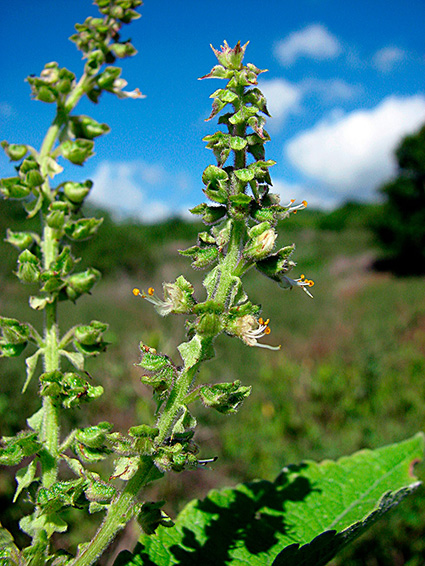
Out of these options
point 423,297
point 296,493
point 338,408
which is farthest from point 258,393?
point 423,297

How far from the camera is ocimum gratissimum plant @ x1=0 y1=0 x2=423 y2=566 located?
4.29 feet

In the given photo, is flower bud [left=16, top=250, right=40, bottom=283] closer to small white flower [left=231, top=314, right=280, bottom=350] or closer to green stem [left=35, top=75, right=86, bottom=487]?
green stem [left=35, top=75, right=86, bottom=487]

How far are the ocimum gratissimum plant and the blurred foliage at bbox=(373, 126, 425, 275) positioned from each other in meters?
31.4

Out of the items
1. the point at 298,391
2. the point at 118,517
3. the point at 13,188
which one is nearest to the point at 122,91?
the point at 13,188

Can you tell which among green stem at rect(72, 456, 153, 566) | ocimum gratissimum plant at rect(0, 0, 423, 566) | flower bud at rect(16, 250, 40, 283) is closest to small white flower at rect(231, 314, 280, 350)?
ocimum gratissimum plant at rect(0, 0, 423, 566)

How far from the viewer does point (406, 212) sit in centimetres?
3169

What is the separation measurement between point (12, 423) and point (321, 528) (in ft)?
19.2

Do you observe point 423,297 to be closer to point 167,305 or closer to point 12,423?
point 12,423

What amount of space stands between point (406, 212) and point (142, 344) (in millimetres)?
33545

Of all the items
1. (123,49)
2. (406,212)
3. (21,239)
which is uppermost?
(406,212)

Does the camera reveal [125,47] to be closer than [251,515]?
Yes

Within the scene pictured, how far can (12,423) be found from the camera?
6684mm

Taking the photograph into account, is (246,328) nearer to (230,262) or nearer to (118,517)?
(230,262)

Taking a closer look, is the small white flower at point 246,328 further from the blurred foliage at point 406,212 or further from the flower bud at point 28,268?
the blurred foliage at point 406,212
